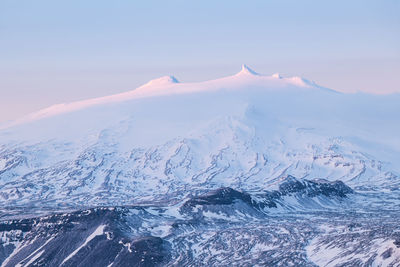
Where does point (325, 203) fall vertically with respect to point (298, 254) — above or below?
below

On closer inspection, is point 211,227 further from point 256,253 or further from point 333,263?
point 333,263

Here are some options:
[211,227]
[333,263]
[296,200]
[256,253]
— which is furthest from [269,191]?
[333,263]

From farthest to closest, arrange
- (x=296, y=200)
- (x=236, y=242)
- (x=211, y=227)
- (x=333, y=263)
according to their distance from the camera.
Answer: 1. (x=296, y=200)
2. (x=211, y=227)
3. (x=236, y=242)
4. (x=333, y=263)

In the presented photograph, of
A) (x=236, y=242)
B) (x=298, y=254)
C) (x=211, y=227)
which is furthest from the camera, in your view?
(x=211, y=227)

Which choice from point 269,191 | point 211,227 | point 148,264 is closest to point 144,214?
point 211,227

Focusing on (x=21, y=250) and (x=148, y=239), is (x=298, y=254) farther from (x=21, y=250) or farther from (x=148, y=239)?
(x=21, y=250)

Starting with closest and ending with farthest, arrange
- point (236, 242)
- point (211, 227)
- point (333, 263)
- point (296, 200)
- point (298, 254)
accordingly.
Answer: point (333, 263) → point (298, 254) → point (236, 242) → point (211, 227) → point (296, 200)

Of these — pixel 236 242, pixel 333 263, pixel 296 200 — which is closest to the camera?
pixel 333 263

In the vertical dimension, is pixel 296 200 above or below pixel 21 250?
below

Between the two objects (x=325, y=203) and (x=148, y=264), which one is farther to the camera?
(x=325, y=203)
